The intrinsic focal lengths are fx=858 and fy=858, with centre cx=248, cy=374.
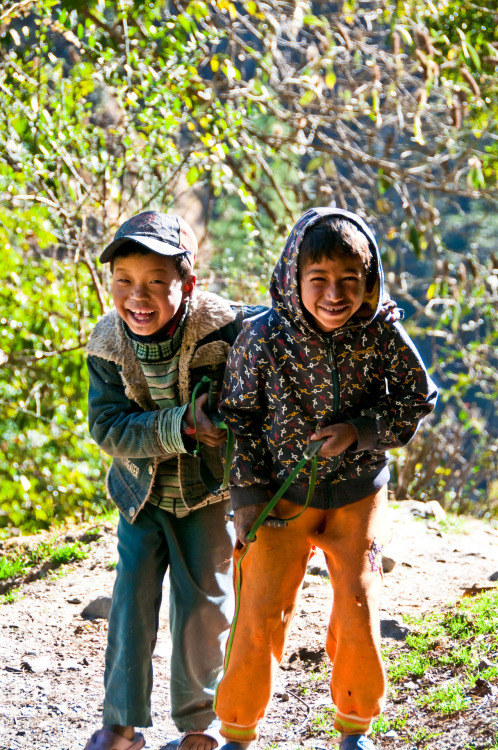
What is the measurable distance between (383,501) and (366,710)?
1.84 ft

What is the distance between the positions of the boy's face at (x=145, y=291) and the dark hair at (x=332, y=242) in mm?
474

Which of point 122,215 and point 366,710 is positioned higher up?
point 122,215

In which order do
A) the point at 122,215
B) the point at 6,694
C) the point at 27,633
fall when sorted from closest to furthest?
the point at 6,694
the point at 27,633
the point at 122,215

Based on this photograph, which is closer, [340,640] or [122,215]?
[340,640]

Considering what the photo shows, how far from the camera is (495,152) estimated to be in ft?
21.2

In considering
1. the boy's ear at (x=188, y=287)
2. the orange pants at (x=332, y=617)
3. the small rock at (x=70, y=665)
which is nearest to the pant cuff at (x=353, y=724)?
the orange pants at (x=332, y=617)

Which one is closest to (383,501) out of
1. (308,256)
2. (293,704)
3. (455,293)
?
(308,256)

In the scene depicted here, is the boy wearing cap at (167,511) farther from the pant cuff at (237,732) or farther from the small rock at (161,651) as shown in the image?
the small rock at (161,651)

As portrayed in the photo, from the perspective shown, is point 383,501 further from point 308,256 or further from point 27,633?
point 27,633

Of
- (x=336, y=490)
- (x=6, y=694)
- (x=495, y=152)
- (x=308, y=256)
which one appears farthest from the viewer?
(x=495, y=152)

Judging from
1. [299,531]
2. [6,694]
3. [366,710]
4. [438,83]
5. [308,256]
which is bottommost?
[6,694]

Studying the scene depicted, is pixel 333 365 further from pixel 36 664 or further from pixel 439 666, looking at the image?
pixel 36 664

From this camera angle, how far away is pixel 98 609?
158 inches

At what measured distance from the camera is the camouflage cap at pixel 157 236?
2490mm
